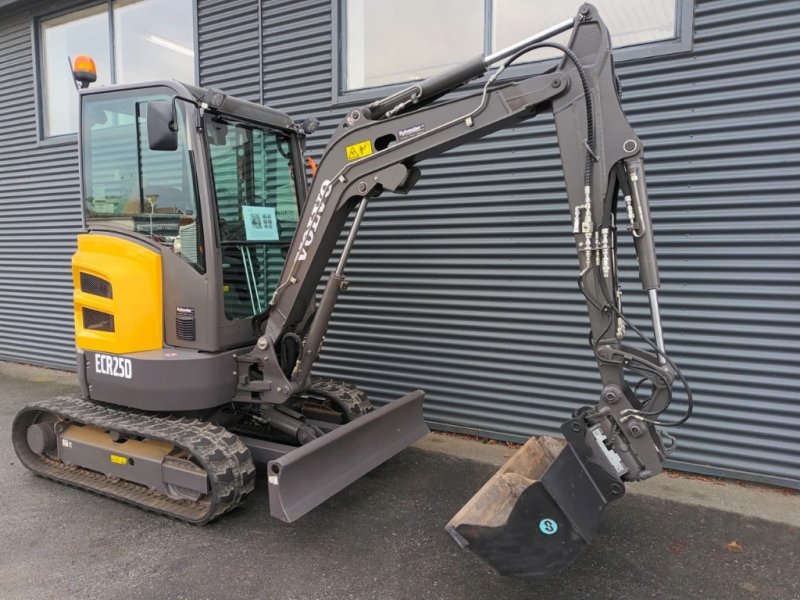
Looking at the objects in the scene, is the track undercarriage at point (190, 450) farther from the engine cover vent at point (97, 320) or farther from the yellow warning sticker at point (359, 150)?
the yellow warning sticker at point (359, 150)

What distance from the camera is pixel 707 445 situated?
4348mm

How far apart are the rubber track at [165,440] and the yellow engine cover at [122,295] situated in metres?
0.51

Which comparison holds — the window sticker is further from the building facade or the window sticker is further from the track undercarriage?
the building facade

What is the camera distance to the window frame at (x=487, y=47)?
13.8ft

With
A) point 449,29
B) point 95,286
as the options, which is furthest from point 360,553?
point 449,29

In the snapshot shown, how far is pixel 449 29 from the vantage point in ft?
17.3

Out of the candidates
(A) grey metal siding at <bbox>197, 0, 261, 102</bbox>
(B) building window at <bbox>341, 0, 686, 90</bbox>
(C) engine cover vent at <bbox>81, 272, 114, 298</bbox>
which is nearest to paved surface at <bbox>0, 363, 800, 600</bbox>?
(C) engine cover vent at <bbox>81, 272, 114, 298</bbox>

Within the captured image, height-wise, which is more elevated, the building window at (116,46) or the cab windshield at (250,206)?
the building window at (116,46)

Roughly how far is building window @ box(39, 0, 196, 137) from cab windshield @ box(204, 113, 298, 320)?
3.40m

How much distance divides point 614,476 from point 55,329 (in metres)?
8.10

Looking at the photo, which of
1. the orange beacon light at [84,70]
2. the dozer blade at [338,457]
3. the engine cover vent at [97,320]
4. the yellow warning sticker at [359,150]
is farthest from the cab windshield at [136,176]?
the dozer blade at [338,457]

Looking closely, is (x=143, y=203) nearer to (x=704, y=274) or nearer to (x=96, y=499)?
(x=96, y=499)

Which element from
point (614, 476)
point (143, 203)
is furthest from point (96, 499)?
point (614, 476)

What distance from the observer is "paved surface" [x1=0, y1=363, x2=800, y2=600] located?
115 inches
